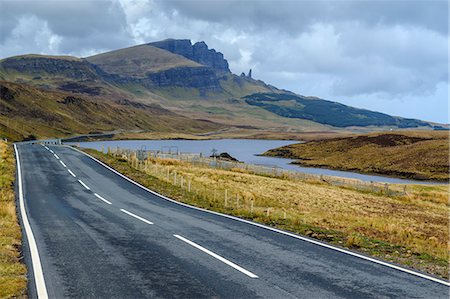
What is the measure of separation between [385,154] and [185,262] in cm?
8864

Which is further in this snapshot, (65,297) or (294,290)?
(294,290)

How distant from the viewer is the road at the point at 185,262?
9352 mm

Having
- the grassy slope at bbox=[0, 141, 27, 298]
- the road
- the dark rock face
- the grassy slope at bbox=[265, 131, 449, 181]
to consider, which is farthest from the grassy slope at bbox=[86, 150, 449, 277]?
the dark rock face

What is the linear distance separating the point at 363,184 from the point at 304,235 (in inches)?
1468

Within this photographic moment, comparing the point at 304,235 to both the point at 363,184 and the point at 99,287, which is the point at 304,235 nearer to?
the point at 99,287

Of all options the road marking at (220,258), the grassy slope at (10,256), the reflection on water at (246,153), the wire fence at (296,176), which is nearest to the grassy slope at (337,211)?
the wire fence at (296,176)

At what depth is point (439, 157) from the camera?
272 ft

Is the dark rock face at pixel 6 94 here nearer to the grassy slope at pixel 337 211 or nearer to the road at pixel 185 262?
the grassy slope at pixel 337 211

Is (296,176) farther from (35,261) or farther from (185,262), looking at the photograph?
(35,261)

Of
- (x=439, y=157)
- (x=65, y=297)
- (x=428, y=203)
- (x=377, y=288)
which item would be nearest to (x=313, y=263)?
(x=377, y=288)

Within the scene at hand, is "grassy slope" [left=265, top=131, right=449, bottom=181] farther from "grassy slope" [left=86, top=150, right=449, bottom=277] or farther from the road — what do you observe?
the road

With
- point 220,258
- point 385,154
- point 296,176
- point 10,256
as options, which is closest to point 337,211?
point 220,258

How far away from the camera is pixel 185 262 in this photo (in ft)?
37.7

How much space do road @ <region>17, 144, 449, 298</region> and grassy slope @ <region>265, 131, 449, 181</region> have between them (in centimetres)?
6822
